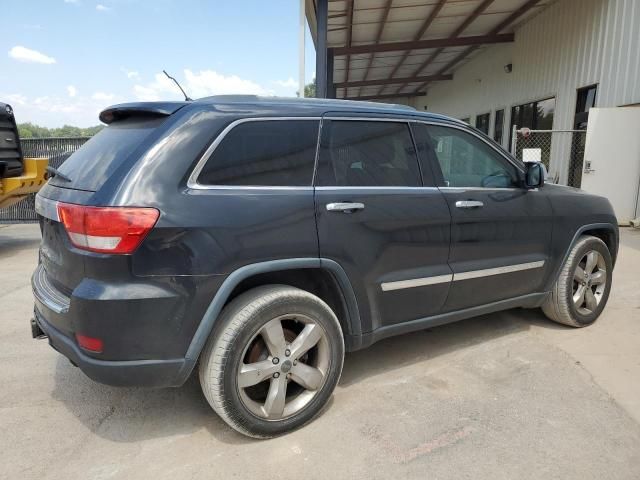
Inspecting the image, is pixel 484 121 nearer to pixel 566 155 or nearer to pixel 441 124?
pixel 566 155

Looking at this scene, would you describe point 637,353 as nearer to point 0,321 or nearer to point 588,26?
point 0,321

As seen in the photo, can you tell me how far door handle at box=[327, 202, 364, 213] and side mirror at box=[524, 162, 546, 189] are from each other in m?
1.60

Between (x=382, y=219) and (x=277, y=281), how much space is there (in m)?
0.73

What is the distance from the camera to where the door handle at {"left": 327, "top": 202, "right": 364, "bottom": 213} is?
2.65 m

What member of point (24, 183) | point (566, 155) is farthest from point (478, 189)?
point (566, 155)

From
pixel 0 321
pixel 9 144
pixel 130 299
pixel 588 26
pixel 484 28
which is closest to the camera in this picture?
pixel 130 299

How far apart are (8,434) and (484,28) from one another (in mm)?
15258

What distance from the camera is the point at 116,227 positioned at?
2.13 meters

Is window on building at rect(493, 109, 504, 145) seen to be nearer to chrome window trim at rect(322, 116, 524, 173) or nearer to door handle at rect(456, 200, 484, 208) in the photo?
chrome window trim at rect(322, 116, 524, 173)

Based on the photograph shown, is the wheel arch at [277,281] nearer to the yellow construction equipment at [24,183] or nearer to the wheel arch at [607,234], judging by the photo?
the wheel arch at [607,234]

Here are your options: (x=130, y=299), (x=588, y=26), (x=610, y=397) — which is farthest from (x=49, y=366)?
Answer: (x=588, y=26)

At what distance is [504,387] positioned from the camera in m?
3.10

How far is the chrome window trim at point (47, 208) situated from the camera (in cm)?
243

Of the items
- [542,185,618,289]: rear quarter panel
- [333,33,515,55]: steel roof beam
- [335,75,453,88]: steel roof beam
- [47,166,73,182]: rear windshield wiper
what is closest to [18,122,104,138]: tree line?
[47,166,73,182]: rear windshield wiper
